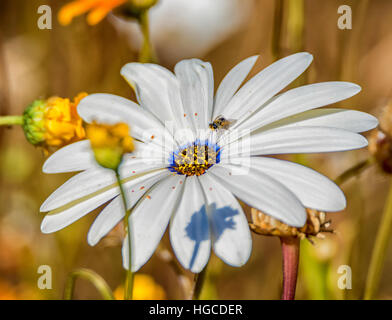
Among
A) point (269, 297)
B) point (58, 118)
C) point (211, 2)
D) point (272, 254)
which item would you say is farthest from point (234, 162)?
point (211, 2)

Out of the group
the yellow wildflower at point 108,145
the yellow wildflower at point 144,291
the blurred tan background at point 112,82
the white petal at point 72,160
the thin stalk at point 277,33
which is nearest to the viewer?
the yellow wildflower at point 108,145

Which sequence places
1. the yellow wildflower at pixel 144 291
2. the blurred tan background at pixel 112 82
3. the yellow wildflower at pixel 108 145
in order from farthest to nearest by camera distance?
the blurred tan background at pixel 112 82, the yellow wildflower at pixel 144 291, the yellow wildflower at pixel 108 145

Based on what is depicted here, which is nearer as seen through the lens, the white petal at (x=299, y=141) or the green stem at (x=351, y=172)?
the white petal at (x=299, y=141)

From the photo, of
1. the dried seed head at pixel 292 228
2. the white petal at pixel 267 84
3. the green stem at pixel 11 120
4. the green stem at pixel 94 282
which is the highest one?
the white petal at pixel 267 84

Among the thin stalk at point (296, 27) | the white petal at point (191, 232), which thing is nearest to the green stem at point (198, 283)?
the white petal at point (191, 232)

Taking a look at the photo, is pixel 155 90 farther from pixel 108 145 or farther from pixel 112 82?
pixel 112 82

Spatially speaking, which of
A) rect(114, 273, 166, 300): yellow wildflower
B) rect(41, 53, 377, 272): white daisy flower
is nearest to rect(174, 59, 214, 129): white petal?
rect(41, 53, 377, 272): white daisy flower

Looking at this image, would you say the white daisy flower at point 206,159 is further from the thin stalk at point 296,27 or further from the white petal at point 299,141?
the thin stalk at point 296,27
